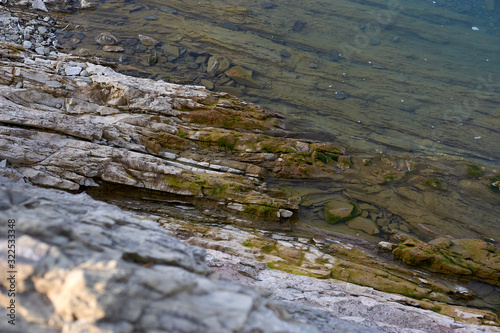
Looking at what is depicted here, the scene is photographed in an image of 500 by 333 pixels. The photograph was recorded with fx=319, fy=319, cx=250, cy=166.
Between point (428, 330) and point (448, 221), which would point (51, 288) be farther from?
point (448, 221)

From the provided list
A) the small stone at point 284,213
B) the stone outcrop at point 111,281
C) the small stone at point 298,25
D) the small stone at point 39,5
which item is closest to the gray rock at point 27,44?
the small stone at point 39,5

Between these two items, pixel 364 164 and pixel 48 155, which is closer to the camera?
pixel 48 155

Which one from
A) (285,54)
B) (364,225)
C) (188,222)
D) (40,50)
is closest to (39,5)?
(40,50)

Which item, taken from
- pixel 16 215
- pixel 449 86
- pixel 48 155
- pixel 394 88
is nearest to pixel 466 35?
pixel 449 86

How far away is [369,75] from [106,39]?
351 inches

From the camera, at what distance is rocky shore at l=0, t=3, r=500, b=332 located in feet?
6.11

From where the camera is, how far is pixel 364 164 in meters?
7.64

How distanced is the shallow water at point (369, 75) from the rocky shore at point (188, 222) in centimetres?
54

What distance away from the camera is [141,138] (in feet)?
21.2

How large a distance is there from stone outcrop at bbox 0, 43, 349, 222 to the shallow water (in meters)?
0.83

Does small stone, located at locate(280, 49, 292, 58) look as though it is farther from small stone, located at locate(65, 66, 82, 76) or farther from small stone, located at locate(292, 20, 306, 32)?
small stone, located at locate(65, 66, 82, 76)

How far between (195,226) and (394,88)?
8654 mm

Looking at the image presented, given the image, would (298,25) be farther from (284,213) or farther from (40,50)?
(284,213)

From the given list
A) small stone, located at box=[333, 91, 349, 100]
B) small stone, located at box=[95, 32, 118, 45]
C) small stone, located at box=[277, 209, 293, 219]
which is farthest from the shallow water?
small stone, located at box=[277, 209, 293, 219]
